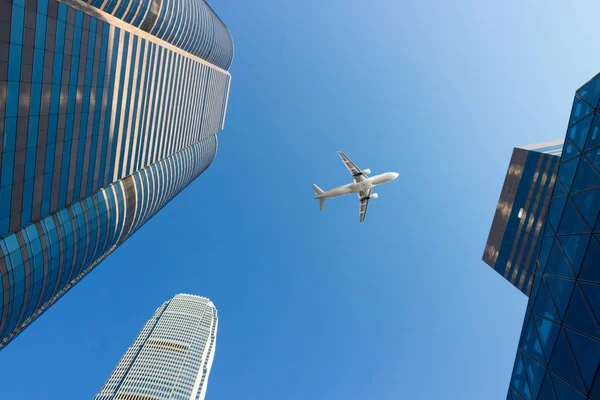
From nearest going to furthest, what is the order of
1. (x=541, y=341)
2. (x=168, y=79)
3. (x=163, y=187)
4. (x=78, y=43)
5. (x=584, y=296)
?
(x=584, y=296)
(x=541, y=341)
(x=78, y=43)
(x=168, y=79)
(x=163, y=187)

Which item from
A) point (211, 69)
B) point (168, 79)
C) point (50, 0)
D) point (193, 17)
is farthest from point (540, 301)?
point (211, 69)

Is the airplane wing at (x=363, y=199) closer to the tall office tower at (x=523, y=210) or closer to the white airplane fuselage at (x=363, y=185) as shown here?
the white airplane fuselage at (x=363, y=185)

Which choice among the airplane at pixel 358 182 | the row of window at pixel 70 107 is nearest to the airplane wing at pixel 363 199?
the airplane at pixel 358 182

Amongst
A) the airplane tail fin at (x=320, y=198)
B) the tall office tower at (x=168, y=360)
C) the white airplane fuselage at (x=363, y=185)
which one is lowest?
A: the tall office tower at (x=168, y=360)

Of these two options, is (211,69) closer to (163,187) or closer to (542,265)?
(163,187)

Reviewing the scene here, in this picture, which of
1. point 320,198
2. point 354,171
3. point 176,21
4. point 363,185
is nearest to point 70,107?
point 320,198

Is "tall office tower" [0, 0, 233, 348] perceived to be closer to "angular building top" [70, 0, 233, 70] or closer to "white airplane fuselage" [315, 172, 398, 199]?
"angular building top" [70, 0, 233, 70]
